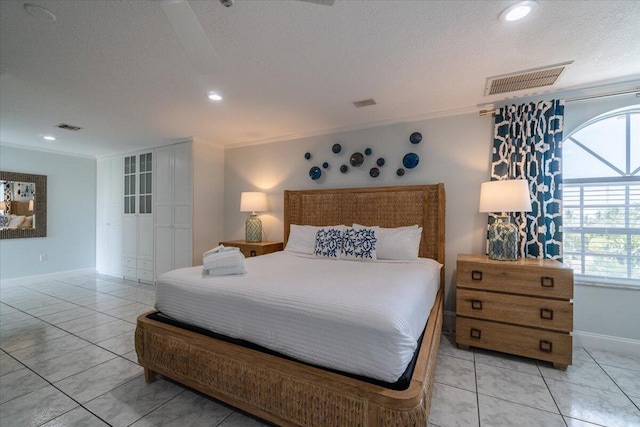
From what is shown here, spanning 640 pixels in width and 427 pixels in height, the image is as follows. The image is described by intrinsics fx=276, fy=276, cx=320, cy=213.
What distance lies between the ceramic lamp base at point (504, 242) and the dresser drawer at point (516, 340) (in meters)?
0.60

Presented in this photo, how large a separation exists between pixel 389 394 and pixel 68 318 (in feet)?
12.6

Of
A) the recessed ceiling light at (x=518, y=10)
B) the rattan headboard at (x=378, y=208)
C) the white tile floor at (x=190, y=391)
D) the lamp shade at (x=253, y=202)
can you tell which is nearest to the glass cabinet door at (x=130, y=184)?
the lamp shade at (x=253, y=202)

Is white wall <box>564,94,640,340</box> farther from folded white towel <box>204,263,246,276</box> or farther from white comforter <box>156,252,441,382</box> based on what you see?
folded white towel <box>204,263,246,276</box>

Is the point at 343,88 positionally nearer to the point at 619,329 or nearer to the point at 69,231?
the point at 619,329

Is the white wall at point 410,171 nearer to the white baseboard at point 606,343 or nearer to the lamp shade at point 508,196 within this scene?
the lamp shade at point 508,196

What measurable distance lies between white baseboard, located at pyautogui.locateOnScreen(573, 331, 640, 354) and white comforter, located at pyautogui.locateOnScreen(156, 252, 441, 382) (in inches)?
65.2

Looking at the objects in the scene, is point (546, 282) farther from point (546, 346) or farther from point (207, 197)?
point (207, 197)

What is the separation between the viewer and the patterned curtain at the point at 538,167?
102 inches

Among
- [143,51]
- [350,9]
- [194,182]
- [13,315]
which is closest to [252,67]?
[143,51]

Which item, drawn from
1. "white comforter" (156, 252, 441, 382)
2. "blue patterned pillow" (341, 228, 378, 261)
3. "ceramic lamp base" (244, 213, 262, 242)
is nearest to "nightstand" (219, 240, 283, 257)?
"ceramic lamp base" (244, 213, 262, 242)

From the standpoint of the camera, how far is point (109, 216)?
5.48m

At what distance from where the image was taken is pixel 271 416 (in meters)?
1.48

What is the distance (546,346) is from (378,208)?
193 cm

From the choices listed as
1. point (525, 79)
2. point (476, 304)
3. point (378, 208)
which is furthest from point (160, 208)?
point (525, 79)
